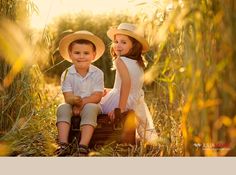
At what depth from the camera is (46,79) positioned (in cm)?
280

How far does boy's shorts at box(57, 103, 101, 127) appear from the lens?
2455 millimetres

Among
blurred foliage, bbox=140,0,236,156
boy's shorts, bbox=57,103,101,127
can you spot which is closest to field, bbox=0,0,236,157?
blurred foliage, bbox=140,0,236,156

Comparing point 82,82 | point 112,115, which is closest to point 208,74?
point 112,115

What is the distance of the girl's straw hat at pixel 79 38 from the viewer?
8.39 feet

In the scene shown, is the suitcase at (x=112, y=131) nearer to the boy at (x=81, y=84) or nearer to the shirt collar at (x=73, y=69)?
the boy at (x=81, y=84)

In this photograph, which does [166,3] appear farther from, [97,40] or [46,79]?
[46,79]

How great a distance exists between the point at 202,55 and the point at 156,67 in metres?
0.41

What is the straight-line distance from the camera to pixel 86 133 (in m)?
2.45

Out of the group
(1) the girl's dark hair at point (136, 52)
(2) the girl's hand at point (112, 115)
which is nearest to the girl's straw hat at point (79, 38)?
(1) the girl's dark hair at point (136, 52)

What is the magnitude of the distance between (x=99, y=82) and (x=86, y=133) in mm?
217

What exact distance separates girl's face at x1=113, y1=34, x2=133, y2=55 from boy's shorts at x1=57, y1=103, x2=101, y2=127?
0.25 metres

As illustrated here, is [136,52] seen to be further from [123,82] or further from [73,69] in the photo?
[73,69]

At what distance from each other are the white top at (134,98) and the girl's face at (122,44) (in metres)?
0.04

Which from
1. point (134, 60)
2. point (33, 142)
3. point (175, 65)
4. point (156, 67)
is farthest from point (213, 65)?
point (33, 142)
